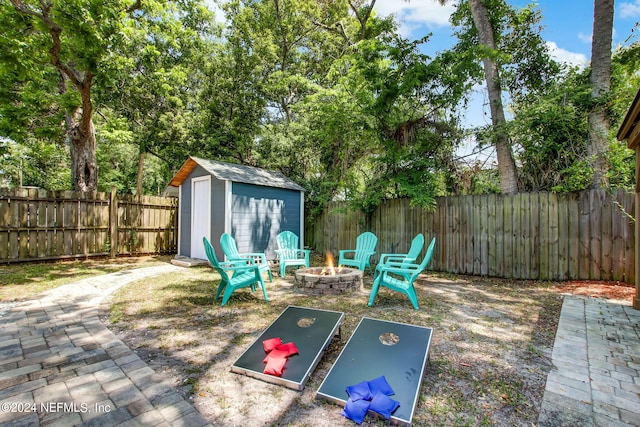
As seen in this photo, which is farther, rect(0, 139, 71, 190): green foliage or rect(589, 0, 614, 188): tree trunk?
rect(0, 139, 71, 190): green foliage

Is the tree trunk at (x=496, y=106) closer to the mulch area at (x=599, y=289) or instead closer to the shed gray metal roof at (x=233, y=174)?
the mulch area at (x=599, y=289)

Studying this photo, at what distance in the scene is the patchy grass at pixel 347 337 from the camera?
1879 millimetres

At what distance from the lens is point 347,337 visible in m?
2.99

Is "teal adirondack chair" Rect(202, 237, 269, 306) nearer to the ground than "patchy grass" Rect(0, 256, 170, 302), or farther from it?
farther from it

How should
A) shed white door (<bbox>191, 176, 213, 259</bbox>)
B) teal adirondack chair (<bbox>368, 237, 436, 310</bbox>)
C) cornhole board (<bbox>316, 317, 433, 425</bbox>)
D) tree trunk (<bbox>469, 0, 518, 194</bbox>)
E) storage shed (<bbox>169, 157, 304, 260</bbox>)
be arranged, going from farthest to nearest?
shed white door (<bbox>191, 176, 213, 259</bbox>) → storage shed (<bbox>169, 157, 304, 260</bbox>) → tree trunk (<bbox>469, 0, 518, 194</bbox>) → teal adirondack chair (<bbox>368, 237, 436, 310</bbox>) → cornhole board (<bbox>316, 317, 433, 425</bbox>)

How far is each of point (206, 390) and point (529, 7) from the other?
9.41 m

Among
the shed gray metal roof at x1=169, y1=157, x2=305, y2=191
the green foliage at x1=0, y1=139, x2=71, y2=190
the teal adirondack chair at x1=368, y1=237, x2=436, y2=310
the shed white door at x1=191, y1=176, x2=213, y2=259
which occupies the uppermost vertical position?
the green foliage at x1=0, y1=139, x2=71, y2=190

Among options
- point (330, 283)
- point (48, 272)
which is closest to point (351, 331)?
point (330, 283)

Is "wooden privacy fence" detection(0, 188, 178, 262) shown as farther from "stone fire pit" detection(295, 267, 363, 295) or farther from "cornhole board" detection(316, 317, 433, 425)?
"cornhole board" detection(316, 317, 433, 425)

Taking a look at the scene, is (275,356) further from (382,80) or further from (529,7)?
(529,7)

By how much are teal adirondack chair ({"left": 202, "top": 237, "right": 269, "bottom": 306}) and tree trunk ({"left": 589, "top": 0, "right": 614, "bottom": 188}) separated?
6154 millimetres

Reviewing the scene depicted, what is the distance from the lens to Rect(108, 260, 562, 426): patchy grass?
6.16 ft

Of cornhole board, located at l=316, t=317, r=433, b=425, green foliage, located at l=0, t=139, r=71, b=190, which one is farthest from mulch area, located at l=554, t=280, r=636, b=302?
green foliage, located at l=0, t=139, r=71, b=190

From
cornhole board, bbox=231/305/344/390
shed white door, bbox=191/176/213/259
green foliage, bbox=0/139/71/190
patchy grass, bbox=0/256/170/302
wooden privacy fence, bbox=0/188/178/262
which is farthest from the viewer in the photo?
green foliage, bbox=0/139/71/190
